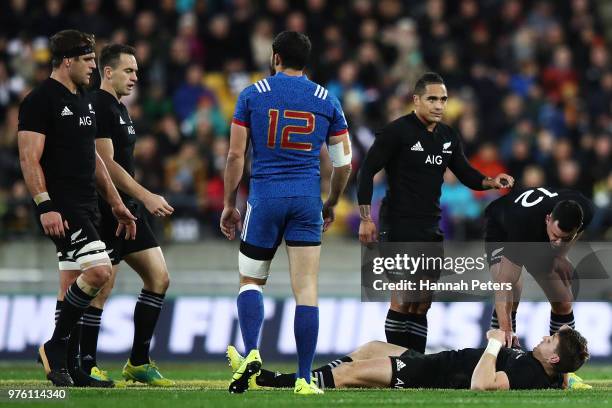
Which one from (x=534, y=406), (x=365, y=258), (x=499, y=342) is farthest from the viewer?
(x=365, y=258)

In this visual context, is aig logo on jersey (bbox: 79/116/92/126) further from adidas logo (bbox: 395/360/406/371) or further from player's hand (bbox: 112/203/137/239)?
adidas logo (bbox: 395/360/406/371)

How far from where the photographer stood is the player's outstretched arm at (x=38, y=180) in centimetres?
984

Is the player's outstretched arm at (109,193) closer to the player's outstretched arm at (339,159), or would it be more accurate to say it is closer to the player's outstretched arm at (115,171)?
the player's outstretched arm at (115,171)

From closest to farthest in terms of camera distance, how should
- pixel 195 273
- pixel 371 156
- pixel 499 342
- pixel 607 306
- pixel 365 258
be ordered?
1. pixel 499 342
2. pixel 371 156
3. pixel 365 258
4. pixel 607 306
5. pixel 195 273

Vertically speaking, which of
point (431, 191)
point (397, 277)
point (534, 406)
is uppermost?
point (431, 191)

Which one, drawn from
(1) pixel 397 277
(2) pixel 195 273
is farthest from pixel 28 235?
(1) pixel 397 277

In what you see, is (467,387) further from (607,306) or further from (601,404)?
(607,306)

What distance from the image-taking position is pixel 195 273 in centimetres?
1711

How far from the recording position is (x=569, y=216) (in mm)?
10227

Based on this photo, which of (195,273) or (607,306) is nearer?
(607,306)

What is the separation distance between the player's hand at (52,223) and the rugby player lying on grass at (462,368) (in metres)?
1.92

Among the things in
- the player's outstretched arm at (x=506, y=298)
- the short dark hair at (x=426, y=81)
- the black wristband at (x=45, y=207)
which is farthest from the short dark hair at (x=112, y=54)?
the player's outstretched arm at (x=506, y=298)

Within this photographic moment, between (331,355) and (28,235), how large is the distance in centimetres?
414

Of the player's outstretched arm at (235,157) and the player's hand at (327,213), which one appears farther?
the player's hand at (327,213)
